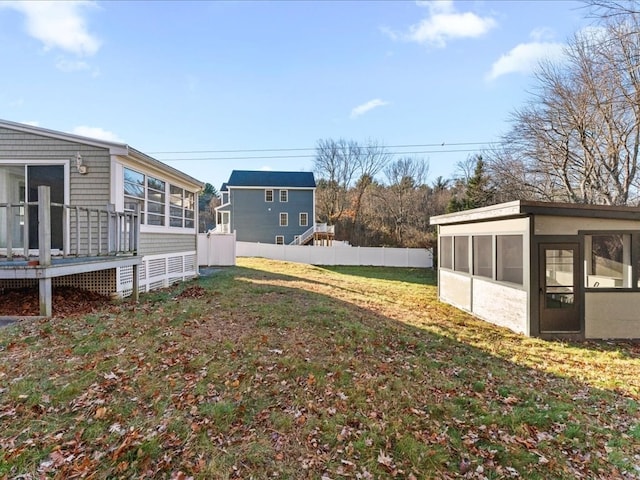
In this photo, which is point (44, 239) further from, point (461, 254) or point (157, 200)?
point (461, 254)

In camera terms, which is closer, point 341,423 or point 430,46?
point 341,423

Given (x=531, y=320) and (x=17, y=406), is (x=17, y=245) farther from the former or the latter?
(x=531, y=320)

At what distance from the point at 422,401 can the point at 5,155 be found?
903 centimetres

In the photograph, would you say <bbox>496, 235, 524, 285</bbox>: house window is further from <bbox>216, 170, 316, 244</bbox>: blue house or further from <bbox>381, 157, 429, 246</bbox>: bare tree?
<bbox>381, 157, 429, 246</bbox>: bare tree

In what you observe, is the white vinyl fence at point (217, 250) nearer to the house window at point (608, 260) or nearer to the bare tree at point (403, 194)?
the house window at point (608, 260)

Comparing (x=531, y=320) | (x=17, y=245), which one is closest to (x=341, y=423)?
(x=531, y=320)

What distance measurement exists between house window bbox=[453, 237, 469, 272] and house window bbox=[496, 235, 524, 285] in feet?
4.85

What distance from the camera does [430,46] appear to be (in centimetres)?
1314

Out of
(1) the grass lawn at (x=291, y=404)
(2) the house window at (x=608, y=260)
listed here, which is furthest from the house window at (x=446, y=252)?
(1) the grass lawn at (x=291, y=404)

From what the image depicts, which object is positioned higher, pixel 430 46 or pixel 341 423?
pixel 430 46

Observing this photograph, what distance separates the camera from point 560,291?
6.94 m

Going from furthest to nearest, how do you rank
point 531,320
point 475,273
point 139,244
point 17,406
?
1. point 475,273
2. point 139,244
3. point 531,320
4. point 17,406

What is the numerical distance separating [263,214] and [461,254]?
21590 millimetres

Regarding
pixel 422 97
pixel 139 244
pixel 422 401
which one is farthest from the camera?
pixel 422 97
